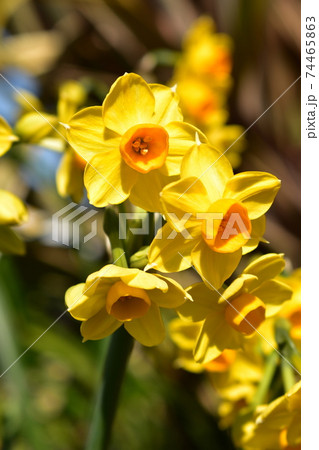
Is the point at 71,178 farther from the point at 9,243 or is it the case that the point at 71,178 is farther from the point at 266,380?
the point at 266,380

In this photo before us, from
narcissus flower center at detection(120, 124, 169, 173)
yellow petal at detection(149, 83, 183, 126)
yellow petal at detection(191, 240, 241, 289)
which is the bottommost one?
yellow petal at detection(191, 240, 241, 289)

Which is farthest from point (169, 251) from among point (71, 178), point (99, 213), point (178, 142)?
point (99, 213)

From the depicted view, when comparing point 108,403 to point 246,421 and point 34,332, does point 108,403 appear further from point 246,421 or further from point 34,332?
point 34,332

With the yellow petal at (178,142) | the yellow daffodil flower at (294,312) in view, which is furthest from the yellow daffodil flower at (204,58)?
the yellow petal at (178,142)

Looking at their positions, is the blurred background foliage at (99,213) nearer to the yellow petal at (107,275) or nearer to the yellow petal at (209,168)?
the yellow petal at (107,275)

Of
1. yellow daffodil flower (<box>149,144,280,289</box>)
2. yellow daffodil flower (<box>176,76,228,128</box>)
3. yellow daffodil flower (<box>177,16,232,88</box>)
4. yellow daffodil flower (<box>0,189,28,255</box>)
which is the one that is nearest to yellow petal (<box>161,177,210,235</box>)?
yellow daffodil flower (<box>149,144,280,289</box>)

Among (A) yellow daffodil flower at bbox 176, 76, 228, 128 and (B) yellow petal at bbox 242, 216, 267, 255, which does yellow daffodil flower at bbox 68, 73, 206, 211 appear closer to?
(B) yellow petal at bbox 242, 216, 267, 255
